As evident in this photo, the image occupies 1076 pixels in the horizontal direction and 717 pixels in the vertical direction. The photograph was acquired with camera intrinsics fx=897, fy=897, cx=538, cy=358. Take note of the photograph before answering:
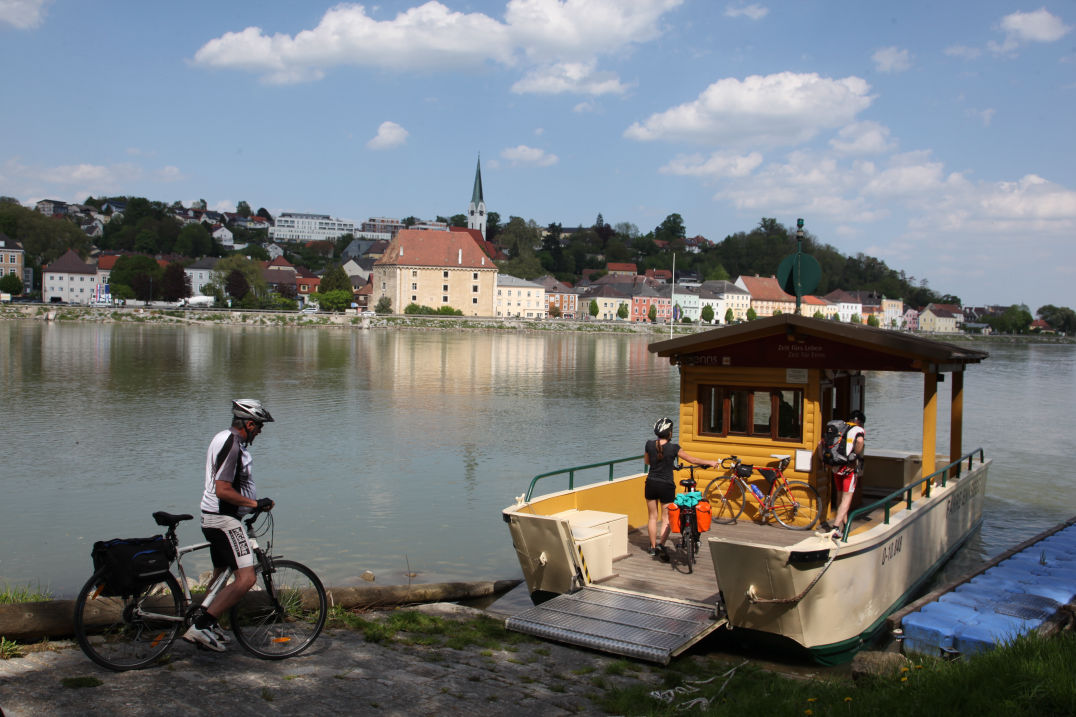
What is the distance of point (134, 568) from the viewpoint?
599cm

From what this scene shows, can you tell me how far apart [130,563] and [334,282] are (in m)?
134

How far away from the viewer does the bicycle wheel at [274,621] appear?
266 inches

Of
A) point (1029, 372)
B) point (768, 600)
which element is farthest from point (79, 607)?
point (1029, 372)

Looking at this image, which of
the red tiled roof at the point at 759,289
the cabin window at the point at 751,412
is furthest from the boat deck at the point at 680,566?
the red tiled roof at the point at 759,289

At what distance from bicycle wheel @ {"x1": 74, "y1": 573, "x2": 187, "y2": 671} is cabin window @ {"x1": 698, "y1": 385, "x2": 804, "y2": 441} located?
709 centimetres

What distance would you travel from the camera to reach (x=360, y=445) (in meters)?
24.0

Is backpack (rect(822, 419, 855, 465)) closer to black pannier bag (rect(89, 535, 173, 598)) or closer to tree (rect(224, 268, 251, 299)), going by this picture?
black pannier bag (rect(89, 535, 173, 598))

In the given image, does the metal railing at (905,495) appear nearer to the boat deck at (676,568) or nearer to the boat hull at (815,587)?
the boat hull at (815,587)

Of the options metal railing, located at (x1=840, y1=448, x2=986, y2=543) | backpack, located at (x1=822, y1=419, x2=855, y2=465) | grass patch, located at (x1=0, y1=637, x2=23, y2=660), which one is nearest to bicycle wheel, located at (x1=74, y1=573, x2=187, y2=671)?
grass patch, located at (x1=0, y1=637, x2=23, y2=660)

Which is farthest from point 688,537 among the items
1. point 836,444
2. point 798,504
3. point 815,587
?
point 836,444

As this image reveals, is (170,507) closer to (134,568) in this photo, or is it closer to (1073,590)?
(134,568)

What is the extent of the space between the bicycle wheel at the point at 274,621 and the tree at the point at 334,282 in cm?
12912

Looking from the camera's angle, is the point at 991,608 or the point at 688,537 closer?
the point at 991,608

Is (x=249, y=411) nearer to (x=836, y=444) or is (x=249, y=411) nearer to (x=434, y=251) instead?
(x=836, y=444)
